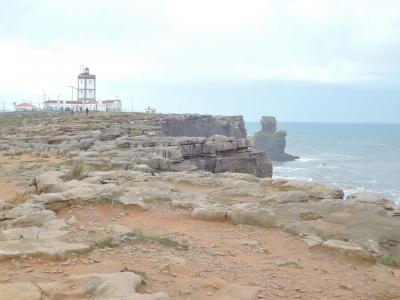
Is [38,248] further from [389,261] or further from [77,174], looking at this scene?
[77,174]

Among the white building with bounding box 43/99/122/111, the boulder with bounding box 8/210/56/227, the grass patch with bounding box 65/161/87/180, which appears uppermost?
the white building with bounding box 43/99/122/111

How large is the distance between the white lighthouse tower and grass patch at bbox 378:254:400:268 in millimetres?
77939

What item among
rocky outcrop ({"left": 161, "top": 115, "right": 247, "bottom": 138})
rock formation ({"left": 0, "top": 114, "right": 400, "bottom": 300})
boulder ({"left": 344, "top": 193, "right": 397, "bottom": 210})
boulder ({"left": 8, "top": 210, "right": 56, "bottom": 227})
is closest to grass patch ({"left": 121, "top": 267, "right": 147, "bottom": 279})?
rock formation ({"left": 0, "top": 114, "right": 400, "bottom": 300})

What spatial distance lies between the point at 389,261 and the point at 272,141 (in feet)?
306

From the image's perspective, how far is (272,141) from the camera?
3922 inches

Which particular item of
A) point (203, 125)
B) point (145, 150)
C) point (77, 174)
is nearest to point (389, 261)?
point (77, 174)

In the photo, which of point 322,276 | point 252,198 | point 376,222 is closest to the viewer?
point 322,276

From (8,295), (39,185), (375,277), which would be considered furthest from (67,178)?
(375,277)

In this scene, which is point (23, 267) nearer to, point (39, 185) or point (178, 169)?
point (39, 185)

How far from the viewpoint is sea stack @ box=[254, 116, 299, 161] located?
96.8m

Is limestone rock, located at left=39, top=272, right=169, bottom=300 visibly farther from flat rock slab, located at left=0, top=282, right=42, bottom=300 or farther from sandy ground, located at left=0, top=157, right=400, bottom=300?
sandy ground, located at left=0, top=157, right=400, bottom=300

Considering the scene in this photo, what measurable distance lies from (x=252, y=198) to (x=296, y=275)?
5.03 m

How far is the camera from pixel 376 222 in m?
9.31

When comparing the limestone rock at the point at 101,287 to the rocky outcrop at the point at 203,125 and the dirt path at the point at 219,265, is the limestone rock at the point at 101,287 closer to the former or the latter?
the dirt path at the point at 219,265
